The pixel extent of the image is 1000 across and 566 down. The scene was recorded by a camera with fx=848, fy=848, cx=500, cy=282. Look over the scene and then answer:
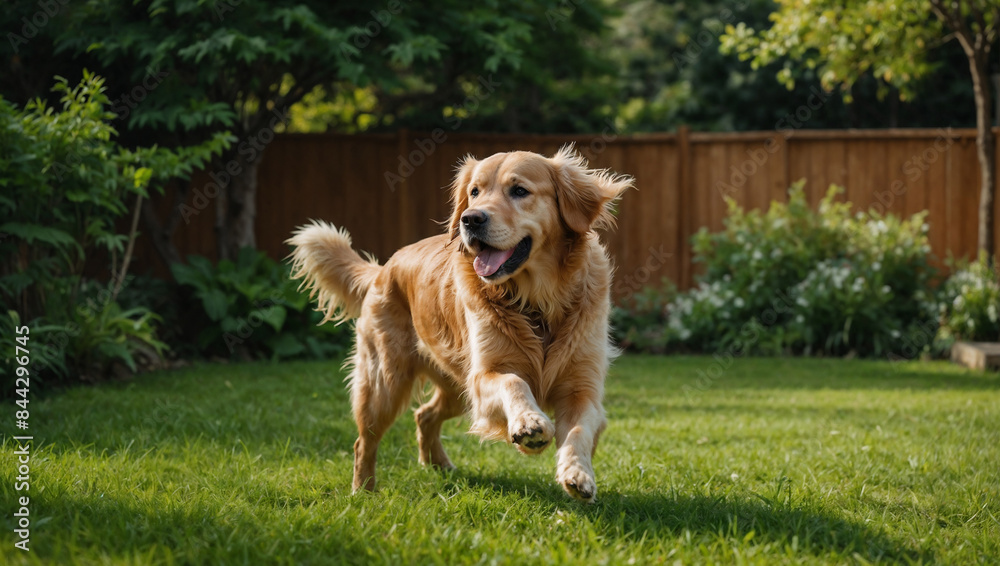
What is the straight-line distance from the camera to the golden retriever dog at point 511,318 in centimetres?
328

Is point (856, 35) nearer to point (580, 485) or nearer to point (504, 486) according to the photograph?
point (504, 486)

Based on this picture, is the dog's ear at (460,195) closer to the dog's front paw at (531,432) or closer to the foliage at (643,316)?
the dog's front paw at (531,432)

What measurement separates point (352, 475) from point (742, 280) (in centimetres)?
649

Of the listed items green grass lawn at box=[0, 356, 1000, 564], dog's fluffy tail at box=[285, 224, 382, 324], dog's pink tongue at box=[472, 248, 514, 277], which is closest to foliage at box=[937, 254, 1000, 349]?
green grass lawn at box=[0, 356, 1000, 564]

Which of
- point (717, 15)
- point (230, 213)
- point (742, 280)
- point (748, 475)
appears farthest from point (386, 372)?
point (717, 15)

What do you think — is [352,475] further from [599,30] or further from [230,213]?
[599,30]

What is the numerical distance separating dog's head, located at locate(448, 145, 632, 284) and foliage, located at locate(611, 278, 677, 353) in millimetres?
6220

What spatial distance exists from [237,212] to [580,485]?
278 inches

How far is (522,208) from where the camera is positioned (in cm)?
346

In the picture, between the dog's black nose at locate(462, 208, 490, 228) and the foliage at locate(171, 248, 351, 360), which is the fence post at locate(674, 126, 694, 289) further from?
the dog's black nose at locate(462, 208, 490, 228)

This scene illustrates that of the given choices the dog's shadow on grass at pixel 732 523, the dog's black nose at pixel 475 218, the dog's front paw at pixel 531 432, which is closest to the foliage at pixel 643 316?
→ the dog's shadow on grass at pixel 732 523

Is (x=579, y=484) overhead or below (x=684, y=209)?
below

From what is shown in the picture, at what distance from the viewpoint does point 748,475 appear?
155 inches

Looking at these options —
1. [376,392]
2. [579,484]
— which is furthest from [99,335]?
[579,484]
